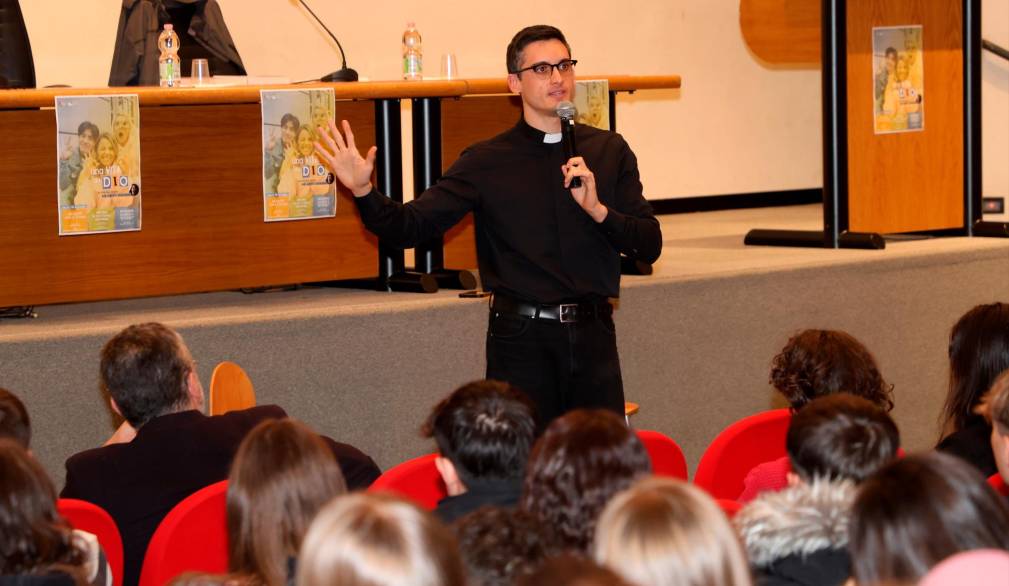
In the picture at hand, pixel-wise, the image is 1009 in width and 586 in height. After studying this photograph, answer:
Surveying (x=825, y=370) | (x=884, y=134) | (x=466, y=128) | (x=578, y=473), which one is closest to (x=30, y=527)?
(x=578, y=473)

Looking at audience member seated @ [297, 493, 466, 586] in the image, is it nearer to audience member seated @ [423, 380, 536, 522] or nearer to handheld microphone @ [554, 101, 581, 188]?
audience member seated @ [423, 380, 536, 522]

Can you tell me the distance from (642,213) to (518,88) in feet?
1.54

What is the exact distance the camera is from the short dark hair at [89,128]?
4.05 meters

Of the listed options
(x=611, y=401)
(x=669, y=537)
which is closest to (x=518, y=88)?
(x=611, y=401)

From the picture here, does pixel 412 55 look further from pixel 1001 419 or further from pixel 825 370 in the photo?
pixel 1001 419

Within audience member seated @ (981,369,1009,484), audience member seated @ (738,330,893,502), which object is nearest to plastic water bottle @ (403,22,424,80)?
audience member seated @ (738,330,893,502)

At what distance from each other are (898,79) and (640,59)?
8.85 feet

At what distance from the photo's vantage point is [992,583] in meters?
1.42

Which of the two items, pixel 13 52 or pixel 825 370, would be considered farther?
pixel 13 52

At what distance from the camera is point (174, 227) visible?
433 cm

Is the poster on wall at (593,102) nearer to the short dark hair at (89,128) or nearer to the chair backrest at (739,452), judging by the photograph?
the short dark hair at (89,128)

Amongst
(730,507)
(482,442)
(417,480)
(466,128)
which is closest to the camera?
(482,442)

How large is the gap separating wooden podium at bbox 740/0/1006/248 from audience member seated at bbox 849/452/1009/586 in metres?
3.95

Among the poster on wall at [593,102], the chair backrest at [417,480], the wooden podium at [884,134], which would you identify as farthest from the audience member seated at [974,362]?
the wooden podium at [884,134]
